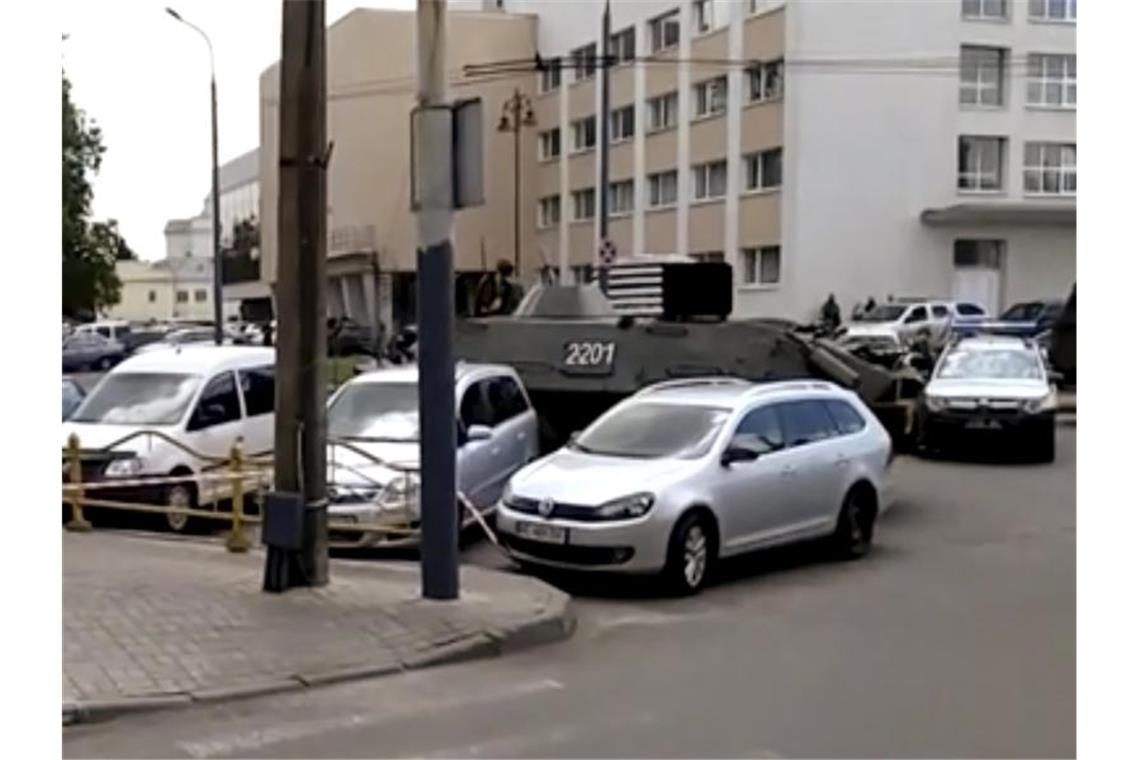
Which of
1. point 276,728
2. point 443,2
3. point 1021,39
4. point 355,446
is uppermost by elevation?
point 1021,39

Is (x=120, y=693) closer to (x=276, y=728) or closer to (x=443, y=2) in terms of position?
(x=276, y=728)

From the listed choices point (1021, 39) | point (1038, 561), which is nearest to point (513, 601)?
point (1038, 561)

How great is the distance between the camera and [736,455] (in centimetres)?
1214

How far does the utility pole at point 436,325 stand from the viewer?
1042 centimetres

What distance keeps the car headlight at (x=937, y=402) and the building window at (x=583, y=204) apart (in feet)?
118

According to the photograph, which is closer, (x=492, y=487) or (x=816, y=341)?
(x=492, y=487)

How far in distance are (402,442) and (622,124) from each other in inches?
1643

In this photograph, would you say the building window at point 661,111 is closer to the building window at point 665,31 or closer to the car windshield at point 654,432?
the building window at point 665,31

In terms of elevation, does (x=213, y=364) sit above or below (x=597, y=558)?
above

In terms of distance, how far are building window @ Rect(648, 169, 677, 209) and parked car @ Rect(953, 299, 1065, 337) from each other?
12.1 meters

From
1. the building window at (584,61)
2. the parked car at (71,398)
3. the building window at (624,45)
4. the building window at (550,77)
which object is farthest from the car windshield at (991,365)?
the building window at (550,77)

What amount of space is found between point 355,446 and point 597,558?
3.55 metres

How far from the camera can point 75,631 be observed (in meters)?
9.07

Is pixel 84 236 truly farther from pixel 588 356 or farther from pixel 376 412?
pixel 376 412
